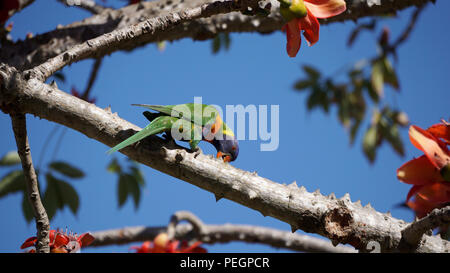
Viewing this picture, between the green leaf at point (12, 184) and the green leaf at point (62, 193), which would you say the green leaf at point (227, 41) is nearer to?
the green leaf at point (62, 193)

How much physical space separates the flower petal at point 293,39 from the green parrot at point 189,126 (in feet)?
1.62

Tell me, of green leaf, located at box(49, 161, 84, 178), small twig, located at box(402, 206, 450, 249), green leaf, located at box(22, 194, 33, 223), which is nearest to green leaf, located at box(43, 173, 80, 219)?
green leaf, located at box(49, 161, 84, 178)

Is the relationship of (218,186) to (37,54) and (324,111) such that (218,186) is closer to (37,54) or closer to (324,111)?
(37,54)

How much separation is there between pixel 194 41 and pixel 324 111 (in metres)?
2.24

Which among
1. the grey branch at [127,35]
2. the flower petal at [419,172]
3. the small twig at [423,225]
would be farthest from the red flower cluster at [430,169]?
the grey branch at [127,35]

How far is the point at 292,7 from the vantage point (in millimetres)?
1445

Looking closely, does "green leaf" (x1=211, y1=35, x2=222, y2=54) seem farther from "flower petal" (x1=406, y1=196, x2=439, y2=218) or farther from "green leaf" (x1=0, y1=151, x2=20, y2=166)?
"flower petal" (x1=406, y1=196, x2=439, y2=218)

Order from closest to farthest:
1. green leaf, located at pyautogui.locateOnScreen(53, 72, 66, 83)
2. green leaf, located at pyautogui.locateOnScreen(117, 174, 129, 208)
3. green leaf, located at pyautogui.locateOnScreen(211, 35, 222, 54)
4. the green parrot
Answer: the green parrot
green leaf, located at pyautogui.locateOnScreen(53, 72, 66, 83)
green leaf, located at pyautogui.locateOnScreen(117, 174, 129, 208)
green leaf, located at pyautogui.locateOnScreen(211, 35, 222, 54)

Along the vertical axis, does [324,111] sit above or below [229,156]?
above

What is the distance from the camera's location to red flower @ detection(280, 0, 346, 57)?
1.45 metres

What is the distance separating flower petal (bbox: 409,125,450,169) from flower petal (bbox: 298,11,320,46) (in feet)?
1.64

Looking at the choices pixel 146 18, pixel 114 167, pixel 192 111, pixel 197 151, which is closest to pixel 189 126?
pixel 192 111

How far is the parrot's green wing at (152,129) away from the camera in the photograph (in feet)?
4.62
